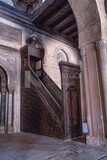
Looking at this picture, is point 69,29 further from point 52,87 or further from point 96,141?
point 96,141

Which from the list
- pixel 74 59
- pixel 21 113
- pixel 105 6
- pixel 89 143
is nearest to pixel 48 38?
pixel 74 59

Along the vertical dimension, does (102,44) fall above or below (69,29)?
below

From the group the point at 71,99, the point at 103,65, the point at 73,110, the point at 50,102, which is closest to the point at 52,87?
the point at 50,102

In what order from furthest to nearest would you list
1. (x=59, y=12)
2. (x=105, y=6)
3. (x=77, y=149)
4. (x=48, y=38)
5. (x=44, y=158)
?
(x=48, y=38), (x=59, y=12), (x=105, y=6), (x=77, y=149), (x=44, y=158)

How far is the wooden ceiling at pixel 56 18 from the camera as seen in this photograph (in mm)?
7738

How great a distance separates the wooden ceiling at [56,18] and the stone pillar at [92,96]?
13.7 ft

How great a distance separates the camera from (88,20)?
4.48 metres

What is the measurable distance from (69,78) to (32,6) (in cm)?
1037

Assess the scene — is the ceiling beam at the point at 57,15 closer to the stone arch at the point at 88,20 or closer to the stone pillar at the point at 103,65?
the stone arch at the point at 88,20

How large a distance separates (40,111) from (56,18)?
17.6 feet

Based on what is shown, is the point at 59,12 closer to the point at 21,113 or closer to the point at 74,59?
the point at 74,59

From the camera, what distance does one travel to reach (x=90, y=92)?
4.22 m

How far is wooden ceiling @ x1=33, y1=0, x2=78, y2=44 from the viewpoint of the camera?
7.74m

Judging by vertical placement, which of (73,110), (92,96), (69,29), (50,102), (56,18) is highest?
(56,18)
